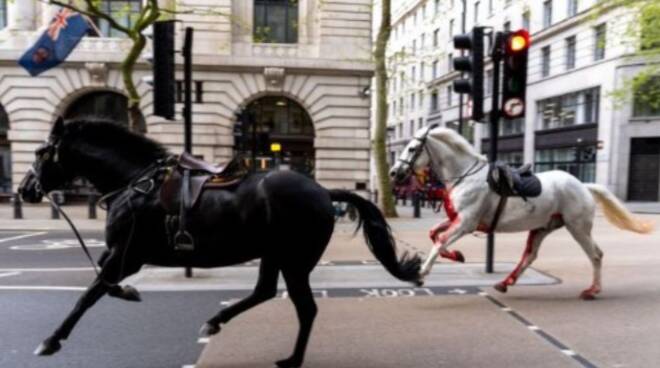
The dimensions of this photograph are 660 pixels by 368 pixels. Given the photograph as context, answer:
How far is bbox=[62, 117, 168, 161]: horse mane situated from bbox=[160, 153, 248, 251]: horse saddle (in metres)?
0.35

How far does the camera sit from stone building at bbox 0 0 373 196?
71.9 ft

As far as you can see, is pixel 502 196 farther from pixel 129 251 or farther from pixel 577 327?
pixel 129 251

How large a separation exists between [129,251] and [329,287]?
3476 mm

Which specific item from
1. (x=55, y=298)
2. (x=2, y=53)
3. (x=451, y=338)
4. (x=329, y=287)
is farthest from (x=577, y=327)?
(x=2, y=53)

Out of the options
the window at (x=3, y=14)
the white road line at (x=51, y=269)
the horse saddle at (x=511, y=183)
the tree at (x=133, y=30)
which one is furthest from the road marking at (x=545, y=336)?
the window at (x=3, y=14)

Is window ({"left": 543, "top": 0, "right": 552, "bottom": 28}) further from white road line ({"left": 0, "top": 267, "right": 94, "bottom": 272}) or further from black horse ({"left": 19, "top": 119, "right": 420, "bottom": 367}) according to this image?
black horse ({"left": 19, "top": 119, "right": 420, "bottom": 367})

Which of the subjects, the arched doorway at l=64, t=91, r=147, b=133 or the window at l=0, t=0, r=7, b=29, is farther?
the window at l=0, t=0, r=7, b=29

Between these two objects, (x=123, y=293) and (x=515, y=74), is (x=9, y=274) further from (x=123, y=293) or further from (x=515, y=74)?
(x=515, y=74)

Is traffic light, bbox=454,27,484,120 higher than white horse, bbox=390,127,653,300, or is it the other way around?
traffic light, bbox=454,27,484,120

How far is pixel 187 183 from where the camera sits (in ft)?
12.6

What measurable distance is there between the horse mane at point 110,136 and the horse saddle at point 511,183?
4.02m

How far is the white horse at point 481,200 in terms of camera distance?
5949mm

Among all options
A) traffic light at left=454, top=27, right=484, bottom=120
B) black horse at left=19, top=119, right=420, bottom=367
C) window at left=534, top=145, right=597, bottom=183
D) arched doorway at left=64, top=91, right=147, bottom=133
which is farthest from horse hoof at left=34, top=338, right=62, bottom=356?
window at left=534, top=145, right=597, bottom=183

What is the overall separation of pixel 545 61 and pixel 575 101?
500 centimetres
